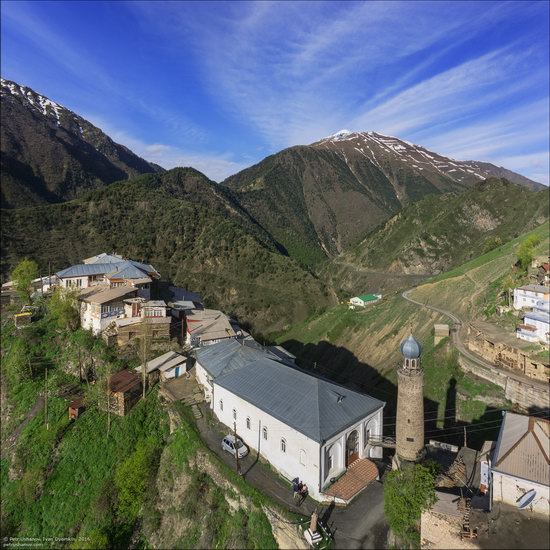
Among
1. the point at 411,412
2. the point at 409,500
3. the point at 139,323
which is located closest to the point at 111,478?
the point at 139,323

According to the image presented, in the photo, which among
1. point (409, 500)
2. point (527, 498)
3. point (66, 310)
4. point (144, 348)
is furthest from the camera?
point (66, 310)

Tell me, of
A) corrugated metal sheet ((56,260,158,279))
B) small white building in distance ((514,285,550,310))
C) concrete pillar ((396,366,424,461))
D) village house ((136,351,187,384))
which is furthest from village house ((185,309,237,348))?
small white building in distance ((514,285,550,310))

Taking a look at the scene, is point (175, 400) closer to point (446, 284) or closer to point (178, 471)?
point (178, 471)

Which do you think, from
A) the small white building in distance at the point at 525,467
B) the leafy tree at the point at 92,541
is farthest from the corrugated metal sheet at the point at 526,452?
the leafy tree at the point at 92,541

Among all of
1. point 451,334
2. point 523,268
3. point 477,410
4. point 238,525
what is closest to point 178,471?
point 238,525

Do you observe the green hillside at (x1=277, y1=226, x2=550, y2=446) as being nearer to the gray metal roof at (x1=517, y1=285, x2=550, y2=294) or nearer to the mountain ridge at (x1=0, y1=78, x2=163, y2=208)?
the gray metal roof at (x1=517, y1=285, x2=550, y2=294)

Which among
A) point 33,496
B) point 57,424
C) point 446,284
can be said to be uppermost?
point 446,284

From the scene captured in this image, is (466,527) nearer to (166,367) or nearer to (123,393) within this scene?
(123,393)
